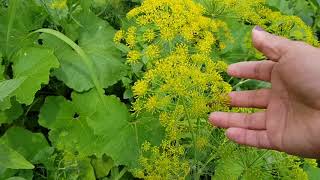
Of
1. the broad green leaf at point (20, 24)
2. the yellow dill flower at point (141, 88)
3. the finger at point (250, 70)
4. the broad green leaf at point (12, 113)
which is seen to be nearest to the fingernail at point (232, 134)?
the finger at point (250, 70)

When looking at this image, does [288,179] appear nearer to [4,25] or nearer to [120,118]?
[120,118]

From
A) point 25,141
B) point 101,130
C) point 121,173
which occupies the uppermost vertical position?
point 101,130

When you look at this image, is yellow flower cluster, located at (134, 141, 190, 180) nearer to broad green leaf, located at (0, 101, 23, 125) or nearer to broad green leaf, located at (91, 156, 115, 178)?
broad green leaf, located at (91, 156, 115, 178)

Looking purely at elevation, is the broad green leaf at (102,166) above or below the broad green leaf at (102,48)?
below

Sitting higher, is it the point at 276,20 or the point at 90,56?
the point at 276,20

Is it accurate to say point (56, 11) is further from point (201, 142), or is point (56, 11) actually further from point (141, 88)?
point (201, 142)

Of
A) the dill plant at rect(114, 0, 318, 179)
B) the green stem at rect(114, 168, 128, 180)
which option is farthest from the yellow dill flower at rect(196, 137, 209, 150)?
the green stem at rect(114, 168, 128, 180)

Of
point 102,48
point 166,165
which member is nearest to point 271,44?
point 166,165

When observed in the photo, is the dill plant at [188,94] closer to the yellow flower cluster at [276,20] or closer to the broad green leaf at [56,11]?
the yellow flower cluster at [276,20]
